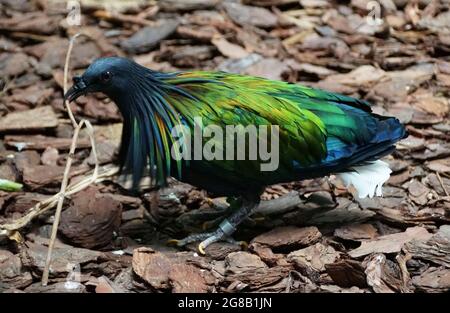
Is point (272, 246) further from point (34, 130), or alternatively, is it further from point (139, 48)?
point (139, 48)

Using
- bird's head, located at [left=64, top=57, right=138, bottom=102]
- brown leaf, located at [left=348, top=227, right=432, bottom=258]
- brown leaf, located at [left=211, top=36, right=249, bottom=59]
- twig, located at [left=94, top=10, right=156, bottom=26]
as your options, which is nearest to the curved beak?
bird's head, located at [left=64, top=57, right=138, bottom=102]

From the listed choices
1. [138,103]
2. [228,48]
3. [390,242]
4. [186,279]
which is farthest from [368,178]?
[228,48]

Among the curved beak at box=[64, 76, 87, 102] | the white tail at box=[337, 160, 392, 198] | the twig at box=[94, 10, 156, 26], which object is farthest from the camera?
the twig at box=[94, 10, 156, 26]

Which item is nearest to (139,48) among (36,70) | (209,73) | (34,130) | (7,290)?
(36,70)

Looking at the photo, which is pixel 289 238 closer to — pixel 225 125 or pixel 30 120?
pixel 225 125

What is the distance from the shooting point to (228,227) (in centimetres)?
504

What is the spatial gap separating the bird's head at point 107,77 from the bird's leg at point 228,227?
977mm

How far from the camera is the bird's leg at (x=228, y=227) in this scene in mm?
5020

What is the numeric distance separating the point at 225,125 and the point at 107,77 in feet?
2.39

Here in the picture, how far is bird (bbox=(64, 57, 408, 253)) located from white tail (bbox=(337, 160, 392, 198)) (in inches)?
5.3

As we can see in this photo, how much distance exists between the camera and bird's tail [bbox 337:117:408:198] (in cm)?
498

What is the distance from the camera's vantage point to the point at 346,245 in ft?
16.3

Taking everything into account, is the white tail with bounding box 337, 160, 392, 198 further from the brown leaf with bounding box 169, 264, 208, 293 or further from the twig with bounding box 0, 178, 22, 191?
the twig with bounding box 0, 178, 22, 191

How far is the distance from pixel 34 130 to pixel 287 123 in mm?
2260
